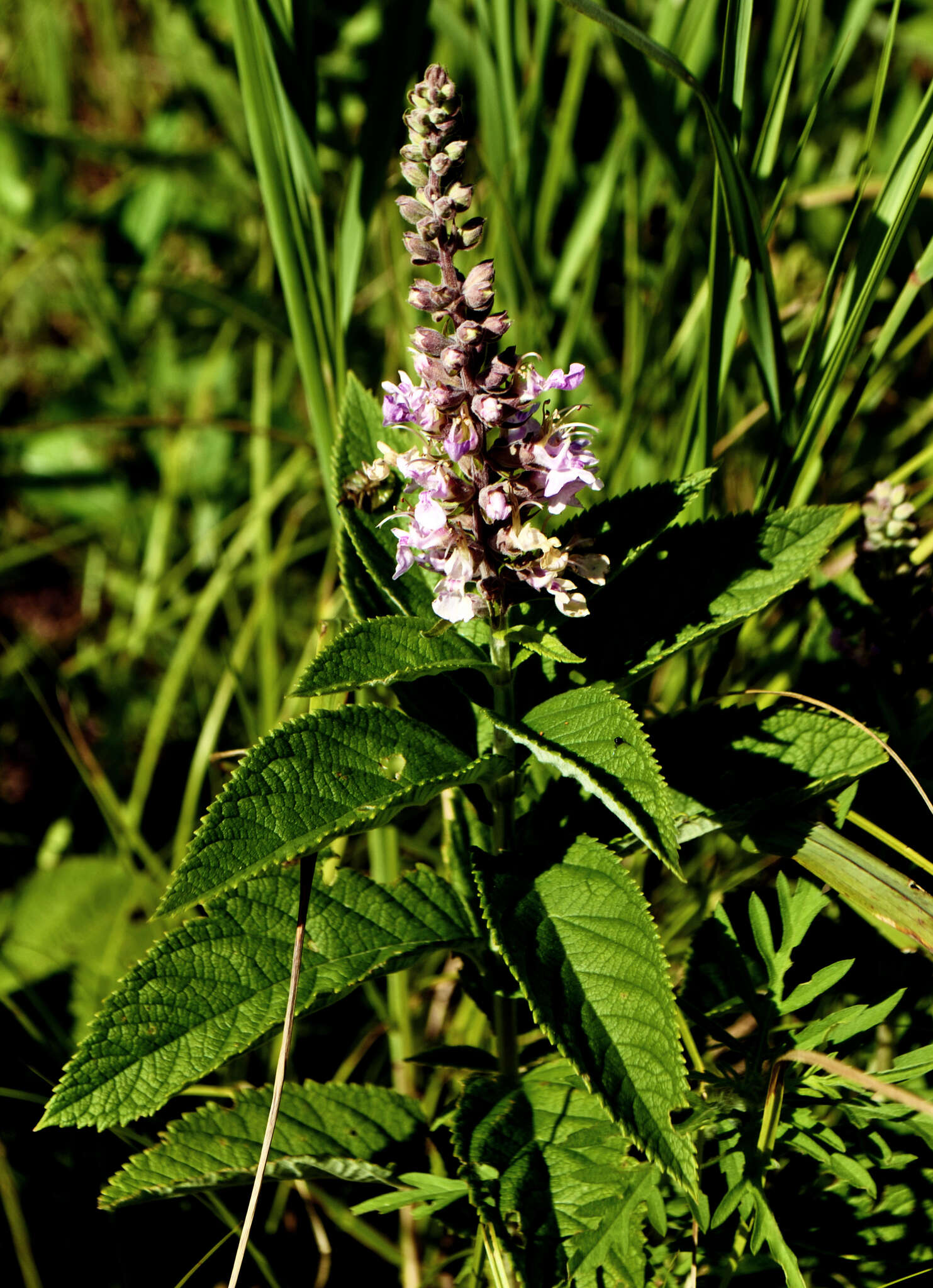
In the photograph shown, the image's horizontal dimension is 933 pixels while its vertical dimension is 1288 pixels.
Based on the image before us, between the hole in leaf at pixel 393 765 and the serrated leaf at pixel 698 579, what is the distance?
398 millimetres

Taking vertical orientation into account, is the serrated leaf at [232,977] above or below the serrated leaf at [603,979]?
above

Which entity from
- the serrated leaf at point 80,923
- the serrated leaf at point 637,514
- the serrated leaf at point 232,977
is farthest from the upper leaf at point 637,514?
the serrated leaf at point 80,923

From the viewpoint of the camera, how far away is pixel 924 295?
3844 mm

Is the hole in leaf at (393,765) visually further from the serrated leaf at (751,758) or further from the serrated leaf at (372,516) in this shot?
the serrated leaf at (751,758)

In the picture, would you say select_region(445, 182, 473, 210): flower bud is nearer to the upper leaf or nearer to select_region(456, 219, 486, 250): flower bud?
select_region(456, 219, 486, 250): flower bud

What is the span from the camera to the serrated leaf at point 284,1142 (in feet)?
5.90

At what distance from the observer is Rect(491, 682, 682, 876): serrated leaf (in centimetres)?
145

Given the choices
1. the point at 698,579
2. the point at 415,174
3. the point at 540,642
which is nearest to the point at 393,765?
the point at 540,642

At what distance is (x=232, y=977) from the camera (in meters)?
1.73

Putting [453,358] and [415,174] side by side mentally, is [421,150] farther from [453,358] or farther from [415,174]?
[453,358]

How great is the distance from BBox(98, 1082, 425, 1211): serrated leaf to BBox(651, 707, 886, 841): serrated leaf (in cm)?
82

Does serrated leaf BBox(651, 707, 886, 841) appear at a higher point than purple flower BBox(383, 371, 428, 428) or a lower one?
lower

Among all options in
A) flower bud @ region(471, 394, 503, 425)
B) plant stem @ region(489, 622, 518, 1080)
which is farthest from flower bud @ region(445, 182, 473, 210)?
plant stem @ region(489, 622, 518, 1080)

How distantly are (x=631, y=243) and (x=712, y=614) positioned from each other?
176 centimetres
